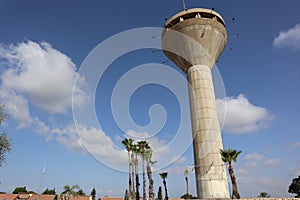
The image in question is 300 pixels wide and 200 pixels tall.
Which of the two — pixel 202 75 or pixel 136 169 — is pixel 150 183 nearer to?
pixel 136 169

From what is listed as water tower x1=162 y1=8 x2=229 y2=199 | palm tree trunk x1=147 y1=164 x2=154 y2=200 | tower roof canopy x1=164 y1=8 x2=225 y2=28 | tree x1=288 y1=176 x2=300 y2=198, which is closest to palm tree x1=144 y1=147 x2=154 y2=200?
palm tree trunk x1=147 y1=164 x2=154 y2=200

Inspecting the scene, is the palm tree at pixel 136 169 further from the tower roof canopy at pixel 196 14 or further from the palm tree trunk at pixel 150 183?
the tower roof canopy at pixel 196 14

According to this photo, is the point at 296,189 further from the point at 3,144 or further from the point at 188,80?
the point at 3,144

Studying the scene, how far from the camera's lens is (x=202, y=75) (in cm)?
3372

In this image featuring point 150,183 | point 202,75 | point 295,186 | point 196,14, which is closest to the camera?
point 202,75

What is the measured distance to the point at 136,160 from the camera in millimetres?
47031

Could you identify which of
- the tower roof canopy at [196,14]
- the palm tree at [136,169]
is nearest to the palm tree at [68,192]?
the palm tree at [136,169]

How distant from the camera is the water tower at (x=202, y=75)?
30.0 m

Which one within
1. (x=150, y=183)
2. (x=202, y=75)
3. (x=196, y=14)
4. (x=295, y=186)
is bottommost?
(x=295, y=186)

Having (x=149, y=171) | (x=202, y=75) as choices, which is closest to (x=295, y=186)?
(x=149, y=171)

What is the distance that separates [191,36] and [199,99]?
8.50 m

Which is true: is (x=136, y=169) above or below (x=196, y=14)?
below

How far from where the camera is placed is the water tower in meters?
30.0

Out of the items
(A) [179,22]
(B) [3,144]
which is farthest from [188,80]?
(B) [3,144]
